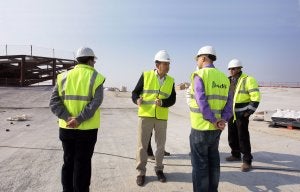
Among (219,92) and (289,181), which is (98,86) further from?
(289,181)

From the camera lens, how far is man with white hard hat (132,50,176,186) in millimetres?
5625

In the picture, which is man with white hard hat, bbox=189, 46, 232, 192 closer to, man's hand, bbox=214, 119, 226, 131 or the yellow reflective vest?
man's hand, bbox=214, 119, 226, 131

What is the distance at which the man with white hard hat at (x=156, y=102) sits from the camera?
562cm

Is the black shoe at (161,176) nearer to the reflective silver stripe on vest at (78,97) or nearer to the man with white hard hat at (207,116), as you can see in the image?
the man with white hard hat at (207,116)

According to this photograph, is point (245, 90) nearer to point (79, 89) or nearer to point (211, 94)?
point (211, 94)

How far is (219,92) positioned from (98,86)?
1.52 m

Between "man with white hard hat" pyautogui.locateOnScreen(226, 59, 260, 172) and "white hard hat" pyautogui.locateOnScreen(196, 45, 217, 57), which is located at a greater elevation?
"white hard hat" pyautogui.locateOnScreen(196, 45, 217, 57)

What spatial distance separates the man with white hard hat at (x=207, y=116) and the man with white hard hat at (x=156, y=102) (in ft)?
4.50

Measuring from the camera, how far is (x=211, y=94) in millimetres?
4168

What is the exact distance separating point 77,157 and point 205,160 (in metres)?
1.60

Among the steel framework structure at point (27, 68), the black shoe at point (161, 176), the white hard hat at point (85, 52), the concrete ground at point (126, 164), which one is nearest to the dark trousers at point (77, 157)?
the concrete ground at point (126, 164)

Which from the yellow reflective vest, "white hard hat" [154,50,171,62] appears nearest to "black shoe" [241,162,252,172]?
the yellow reflective vest

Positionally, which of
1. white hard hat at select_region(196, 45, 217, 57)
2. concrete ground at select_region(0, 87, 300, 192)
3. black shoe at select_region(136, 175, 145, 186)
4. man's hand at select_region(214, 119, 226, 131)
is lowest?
concrete ground at select_region(0, 87, 300, 192)

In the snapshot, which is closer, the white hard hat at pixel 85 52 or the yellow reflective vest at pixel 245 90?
the white hard hat at pixel 85 52
